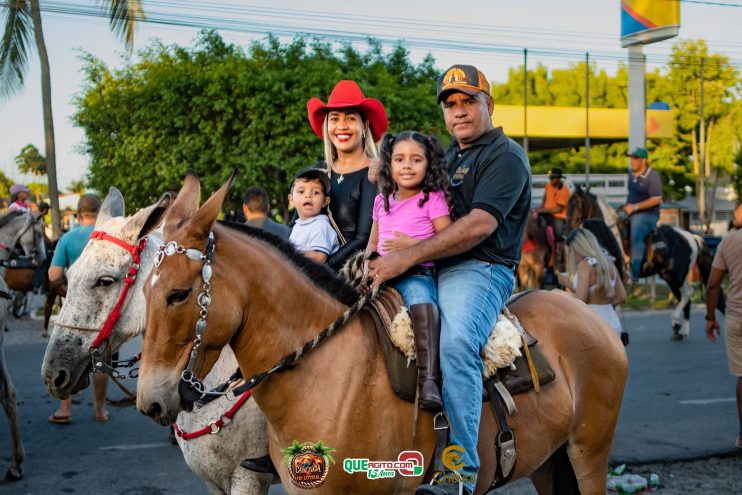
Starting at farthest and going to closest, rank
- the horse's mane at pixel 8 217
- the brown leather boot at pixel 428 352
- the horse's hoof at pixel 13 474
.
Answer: the horse's mane at pixel 8 217
the horse's hoof at pixel 13 474
the brown leather boot at pixel 428 352

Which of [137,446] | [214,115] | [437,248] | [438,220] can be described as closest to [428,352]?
[437,248]

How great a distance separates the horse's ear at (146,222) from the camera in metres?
3.94

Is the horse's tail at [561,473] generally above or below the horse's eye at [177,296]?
below

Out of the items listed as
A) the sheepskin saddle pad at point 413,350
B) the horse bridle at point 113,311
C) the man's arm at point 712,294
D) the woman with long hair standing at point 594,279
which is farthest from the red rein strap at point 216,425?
the man's arm at point 712,294

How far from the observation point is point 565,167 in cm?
4641

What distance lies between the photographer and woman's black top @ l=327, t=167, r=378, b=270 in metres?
4.08

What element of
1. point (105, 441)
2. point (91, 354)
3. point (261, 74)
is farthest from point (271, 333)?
point (261, 74)

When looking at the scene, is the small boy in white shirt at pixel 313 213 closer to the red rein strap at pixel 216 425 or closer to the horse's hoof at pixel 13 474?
the red rein strap at pixel 216 425

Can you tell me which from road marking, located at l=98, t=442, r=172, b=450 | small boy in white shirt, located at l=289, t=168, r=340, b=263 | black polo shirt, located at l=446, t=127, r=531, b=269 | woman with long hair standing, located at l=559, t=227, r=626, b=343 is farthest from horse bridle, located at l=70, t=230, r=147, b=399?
woman with long hair standing, located at l=559, t=227, r=626, b=343

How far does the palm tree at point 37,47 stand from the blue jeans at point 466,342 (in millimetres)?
16339

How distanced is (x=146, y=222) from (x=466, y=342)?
1945 mm

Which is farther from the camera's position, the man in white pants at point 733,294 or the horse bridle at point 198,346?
the man in white pants at point 733,294

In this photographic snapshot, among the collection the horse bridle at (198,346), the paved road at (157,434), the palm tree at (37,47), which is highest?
the palm tree at (37,47)

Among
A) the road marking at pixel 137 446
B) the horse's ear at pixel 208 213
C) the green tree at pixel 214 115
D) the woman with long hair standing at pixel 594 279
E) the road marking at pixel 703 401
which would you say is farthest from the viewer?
the green tree at pixel 214 115
